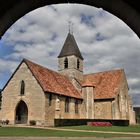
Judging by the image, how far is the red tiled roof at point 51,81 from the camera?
38403mm

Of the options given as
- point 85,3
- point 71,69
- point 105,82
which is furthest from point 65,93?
point 85,3

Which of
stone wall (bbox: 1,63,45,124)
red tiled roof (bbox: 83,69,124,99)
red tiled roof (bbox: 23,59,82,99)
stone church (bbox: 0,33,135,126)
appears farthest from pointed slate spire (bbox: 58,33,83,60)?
stone wall (bbox: 1,63,45,124)

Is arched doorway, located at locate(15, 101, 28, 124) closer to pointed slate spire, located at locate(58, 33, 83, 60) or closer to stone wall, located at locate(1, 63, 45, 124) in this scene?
stone wall, located at locate(1, 63, 45, 124)

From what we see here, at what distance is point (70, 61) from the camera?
52.9 m

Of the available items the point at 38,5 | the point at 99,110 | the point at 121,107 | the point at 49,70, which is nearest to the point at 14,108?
the point at 49,70

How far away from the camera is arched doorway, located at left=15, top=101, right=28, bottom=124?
39.6 metres

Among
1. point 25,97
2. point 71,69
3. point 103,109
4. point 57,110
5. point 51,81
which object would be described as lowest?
point 57,110

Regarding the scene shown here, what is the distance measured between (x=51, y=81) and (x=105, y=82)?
12.1m

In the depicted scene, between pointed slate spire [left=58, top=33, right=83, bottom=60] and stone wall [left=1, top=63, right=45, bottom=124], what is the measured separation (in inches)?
600

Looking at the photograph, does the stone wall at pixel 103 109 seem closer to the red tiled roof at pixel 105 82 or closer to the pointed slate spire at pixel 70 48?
the red tiled roof at pixel 105 82

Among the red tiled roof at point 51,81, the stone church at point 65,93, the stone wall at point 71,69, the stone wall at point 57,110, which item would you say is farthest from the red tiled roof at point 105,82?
the stone wall at point 57,110

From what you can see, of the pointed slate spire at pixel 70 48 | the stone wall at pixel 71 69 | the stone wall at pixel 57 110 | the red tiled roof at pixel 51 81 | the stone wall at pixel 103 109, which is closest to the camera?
the stone wall at pixel 57 110

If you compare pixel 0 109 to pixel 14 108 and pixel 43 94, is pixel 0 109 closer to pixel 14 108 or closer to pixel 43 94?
→ pixel 14 108

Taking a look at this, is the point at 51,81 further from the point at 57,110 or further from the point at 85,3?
the point at 85,3
